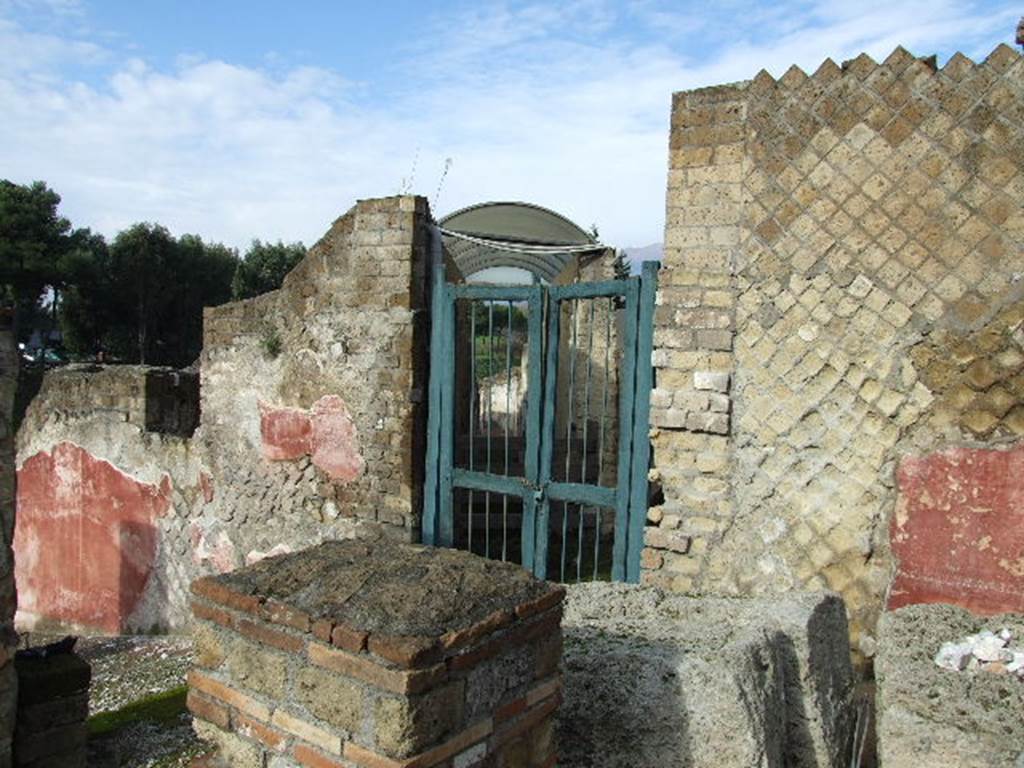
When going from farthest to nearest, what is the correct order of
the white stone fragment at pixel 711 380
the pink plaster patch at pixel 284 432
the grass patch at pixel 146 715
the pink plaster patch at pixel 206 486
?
the pink plaster patch at pixel 206 486, the pink plaster patch at pixel 284 432, the white stone fragment at pixel 711 380, the grass patch at pixel 146 715

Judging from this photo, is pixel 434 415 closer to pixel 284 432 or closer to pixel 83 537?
pixel 284 432

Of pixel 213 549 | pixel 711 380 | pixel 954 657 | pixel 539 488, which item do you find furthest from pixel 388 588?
pixel 213 549

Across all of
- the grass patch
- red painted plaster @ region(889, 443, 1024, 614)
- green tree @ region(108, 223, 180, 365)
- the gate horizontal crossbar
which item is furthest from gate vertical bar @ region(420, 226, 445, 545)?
green tree @ region(108, 223, 180, 365)

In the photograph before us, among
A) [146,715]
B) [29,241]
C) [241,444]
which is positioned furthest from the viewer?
[29,241]

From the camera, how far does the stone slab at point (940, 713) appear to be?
238 cm

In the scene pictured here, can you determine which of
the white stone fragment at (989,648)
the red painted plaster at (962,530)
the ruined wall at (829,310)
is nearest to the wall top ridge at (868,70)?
the ruined wall at (829,310)

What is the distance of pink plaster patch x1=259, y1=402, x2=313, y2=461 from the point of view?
19.9ft

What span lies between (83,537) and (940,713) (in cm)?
720

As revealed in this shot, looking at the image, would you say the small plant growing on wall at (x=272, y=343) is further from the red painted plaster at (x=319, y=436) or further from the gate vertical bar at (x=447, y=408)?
the gate vertical bar at (x=447, y=408)

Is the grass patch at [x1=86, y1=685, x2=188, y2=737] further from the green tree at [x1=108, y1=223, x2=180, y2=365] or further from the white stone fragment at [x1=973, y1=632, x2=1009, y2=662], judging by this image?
the green tree at [x1=108, y1=223, x2=180, y2=365]

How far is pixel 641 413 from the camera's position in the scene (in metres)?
4.62

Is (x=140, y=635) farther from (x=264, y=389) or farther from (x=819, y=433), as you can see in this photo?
(x=819, y=433)

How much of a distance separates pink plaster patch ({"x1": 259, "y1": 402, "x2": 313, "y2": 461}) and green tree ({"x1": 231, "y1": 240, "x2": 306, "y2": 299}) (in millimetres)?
24302

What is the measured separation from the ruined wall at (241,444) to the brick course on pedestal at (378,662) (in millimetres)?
3323
